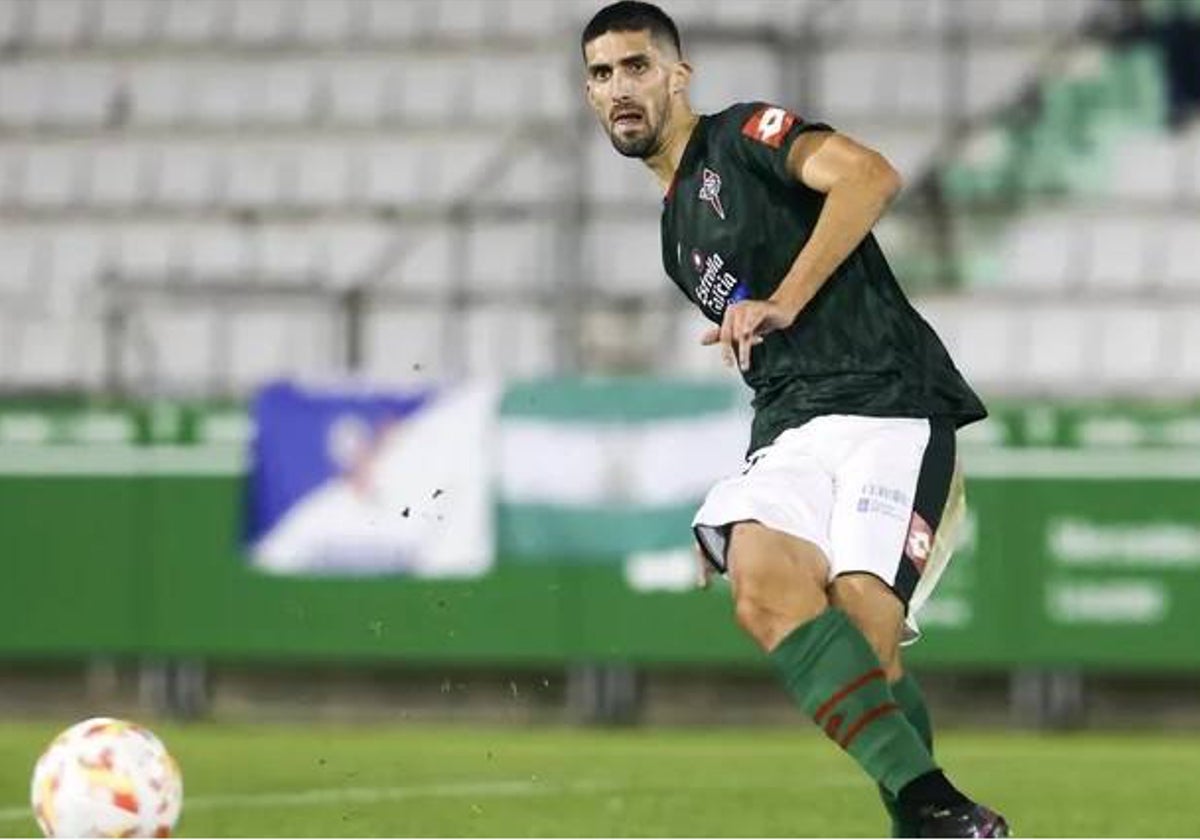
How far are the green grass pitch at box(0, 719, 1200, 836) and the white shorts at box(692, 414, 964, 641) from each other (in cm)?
248

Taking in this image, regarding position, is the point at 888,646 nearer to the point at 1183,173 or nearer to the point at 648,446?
the point at 648,446

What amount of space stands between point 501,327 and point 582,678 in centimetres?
301

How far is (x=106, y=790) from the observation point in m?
7.81

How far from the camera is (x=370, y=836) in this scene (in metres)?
9.47

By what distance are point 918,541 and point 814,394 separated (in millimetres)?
438

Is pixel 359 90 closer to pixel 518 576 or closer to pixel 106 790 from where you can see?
pixel 518 576

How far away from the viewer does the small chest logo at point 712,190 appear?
7355 mm

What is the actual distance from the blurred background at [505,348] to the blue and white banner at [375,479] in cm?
2

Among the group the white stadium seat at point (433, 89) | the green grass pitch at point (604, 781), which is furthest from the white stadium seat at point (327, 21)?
the green grass pitch at point (604, 781)

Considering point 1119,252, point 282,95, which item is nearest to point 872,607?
point 1119,252

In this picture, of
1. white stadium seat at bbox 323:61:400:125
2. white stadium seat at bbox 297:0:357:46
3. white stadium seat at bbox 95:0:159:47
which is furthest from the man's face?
white stadium seat at bbox 95:0:159:47

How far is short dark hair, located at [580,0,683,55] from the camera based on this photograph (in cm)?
729

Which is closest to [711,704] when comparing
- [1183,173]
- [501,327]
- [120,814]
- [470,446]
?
[470,446]

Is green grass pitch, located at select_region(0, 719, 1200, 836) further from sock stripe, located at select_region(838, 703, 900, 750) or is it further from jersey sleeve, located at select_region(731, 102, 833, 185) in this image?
jersey sleeve, located at select_region(731, 102, 833, 185)
